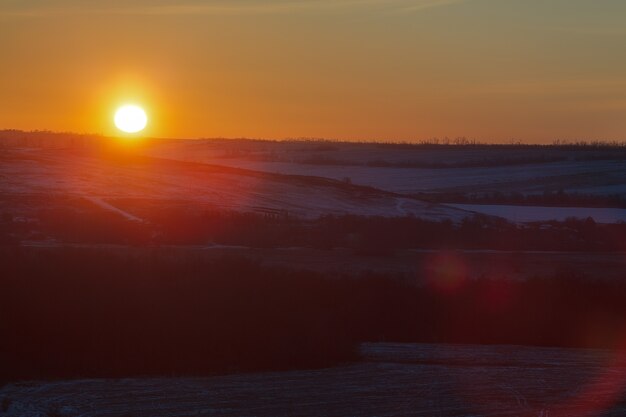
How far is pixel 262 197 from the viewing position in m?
49.8

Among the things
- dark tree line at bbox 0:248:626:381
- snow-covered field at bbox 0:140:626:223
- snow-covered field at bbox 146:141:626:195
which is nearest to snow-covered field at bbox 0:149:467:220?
snow-covered field at bbox 0:140:626:223

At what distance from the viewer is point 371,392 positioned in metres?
15.1

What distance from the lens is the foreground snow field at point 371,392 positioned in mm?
13836

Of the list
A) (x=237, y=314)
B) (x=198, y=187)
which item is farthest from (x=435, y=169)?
(x=237, y=314)

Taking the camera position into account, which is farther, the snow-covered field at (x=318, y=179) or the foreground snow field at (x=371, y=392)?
the snow-covered field at (x=318, y=179)

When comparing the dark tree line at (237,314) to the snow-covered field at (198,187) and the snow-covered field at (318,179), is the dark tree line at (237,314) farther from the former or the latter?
the snow-covered field at (198,187)

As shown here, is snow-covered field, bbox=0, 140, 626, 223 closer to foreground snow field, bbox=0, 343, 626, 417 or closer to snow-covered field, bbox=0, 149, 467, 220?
snow-covered field, bbox=0, 149, 467, 220

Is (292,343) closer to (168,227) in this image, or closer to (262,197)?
(168,227)

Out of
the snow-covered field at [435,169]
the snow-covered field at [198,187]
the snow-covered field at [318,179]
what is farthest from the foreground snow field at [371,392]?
the snow-covered field at [435,169]

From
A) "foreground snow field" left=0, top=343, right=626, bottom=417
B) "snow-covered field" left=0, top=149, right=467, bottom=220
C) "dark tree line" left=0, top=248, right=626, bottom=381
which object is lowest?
"foreground snow field" left=0, top=343, right=626, bottom=417

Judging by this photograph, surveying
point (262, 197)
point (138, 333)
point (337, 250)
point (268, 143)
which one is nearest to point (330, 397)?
point (138, 333)

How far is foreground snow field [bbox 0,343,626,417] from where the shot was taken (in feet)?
45.4

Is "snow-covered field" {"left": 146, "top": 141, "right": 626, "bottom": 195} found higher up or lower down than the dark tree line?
higher up

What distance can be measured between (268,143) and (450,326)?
9393cm
